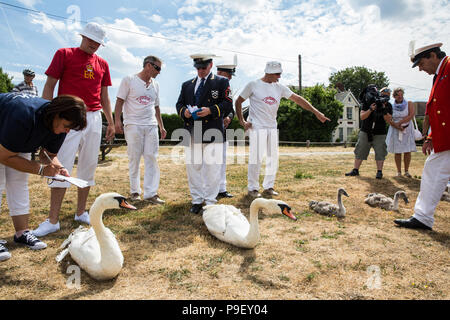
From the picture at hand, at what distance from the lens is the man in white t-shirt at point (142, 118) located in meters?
5.18

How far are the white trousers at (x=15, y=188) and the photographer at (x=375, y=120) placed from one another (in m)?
7.68

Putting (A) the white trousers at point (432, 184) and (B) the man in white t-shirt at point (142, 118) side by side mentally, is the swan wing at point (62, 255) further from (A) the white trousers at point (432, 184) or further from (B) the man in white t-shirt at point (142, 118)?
(A) the white trousers at point (432, 184)

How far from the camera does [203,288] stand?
2.57 m

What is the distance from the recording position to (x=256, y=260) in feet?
10.3

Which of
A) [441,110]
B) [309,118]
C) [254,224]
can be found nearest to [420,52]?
[441,110]

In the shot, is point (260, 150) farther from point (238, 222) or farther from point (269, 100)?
point (238, 222)

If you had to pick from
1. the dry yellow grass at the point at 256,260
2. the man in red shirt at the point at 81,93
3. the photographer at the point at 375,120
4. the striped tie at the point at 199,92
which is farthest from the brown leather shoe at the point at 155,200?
the photographer at the point at 375,120

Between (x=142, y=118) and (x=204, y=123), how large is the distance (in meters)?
1.32

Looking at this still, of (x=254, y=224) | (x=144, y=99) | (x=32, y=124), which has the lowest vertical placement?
(x=254, y=224)

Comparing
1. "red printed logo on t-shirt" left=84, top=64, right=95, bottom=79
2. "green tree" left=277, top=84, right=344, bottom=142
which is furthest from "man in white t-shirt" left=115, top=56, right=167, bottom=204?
"green tree" left=277, top=84, right=344, bottom=142

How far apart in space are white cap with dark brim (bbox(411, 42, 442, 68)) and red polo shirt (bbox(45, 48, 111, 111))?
4708 mm

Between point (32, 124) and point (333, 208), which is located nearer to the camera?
point (32, 124)

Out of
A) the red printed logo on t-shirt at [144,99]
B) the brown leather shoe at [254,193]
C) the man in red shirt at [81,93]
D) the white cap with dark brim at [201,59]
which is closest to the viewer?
the man in red shirt at [81,93]
